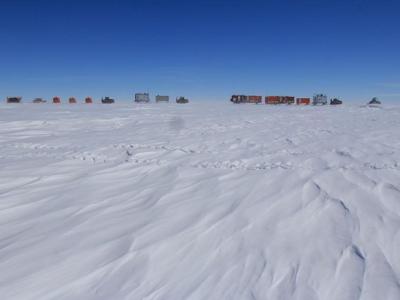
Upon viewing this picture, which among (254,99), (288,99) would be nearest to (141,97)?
(254,99)

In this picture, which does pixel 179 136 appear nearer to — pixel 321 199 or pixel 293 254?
pixel 321 199

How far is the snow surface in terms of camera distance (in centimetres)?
236

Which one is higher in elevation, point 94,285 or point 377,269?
point 377,269

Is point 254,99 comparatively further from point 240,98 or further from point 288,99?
point 288,99

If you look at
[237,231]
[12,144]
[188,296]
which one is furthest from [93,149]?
[188,296]

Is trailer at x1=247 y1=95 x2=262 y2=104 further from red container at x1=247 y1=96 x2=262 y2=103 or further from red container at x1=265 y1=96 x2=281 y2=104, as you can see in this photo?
red container at x1=265 y1=96 x2=281 y2=104

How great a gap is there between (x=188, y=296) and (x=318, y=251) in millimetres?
1059

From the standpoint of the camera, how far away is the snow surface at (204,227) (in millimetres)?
2355

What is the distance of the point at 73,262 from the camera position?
269 centimetres

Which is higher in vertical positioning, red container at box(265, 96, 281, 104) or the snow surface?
the snow surface

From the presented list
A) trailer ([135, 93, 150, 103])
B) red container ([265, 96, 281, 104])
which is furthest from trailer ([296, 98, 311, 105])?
trailer ([135, 93, 150, 103])

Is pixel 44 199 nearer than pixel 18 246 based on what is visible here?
No

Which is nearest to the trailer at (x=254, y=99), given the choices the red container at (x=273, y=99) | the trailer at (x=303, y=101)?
the red container at (x=273, y=99)

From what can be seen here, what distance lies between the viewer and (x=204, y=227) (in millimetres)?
3143
